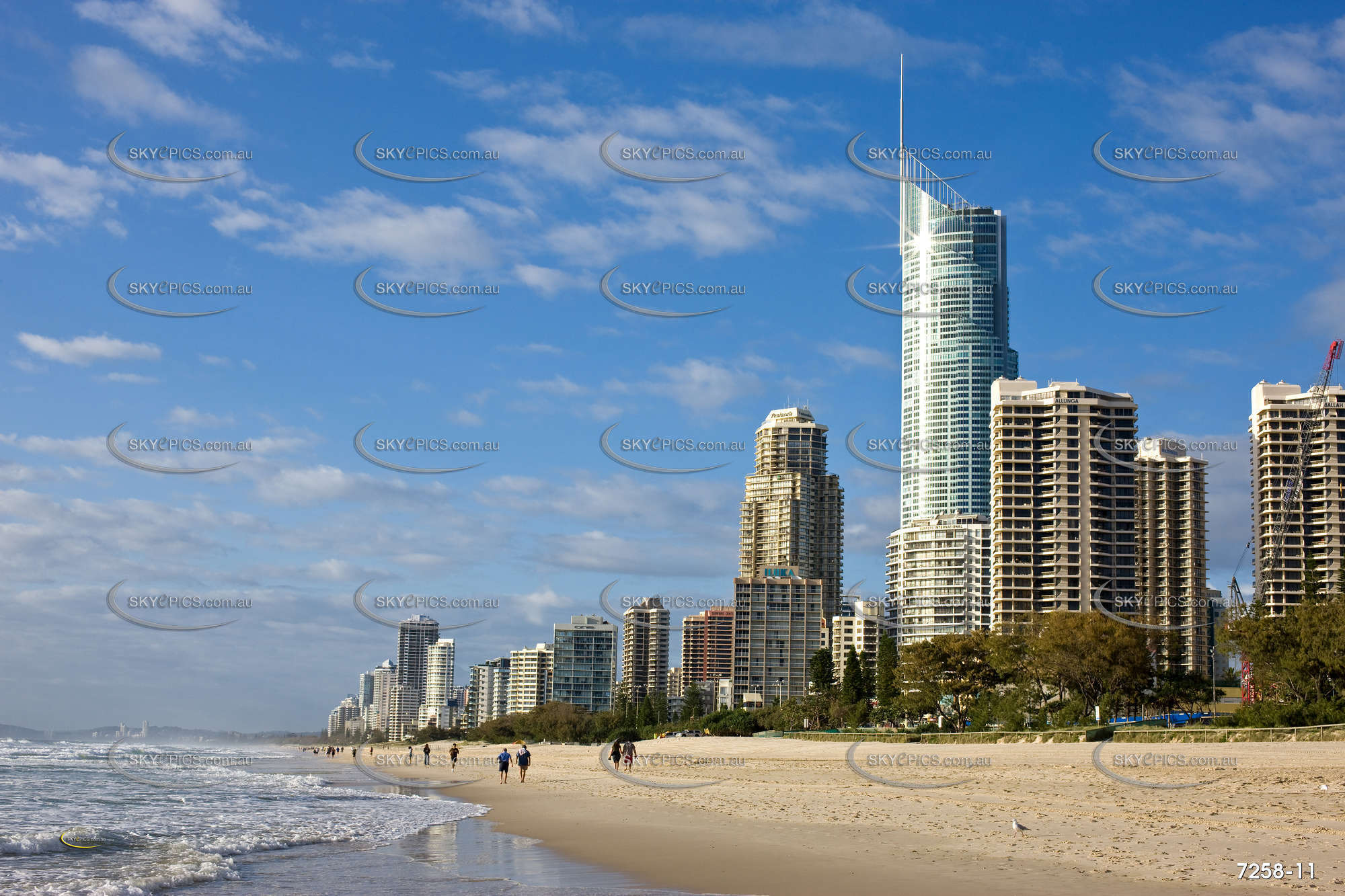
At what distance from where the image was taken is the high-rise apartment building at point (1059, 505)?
133125 mm

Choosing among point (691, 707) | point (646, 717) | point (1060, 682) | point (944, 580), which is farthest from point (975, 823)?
point (944, 580)

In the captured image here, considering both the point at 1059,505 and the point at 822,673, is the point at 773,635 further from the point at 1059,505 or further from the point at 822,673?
the point at 1059,505

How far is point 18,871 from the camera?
2227 cm

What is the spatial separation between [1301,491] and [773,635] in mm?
81073

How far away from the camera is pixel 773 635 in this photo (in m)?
183

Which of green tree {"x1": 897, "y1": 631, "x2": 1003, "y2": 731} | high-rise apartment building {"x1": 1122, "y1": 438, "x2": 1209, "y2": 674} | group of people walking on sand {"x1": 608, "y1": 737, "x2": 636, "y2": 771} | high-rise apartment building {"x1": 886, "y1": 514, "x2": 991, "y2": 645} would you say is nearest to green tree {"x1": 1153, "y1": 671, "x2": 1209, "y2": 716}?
green tree {"x1": 897, "y1": 631, "x2": 1003, "y2": 731}

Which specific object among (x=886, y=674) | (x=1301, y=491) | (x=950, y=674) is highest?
(x=1301, y=491)

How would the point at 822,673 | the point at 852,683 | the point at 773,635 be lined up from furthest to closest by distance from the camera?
the point at 773,635 < the point at 822,673 < the point at 852,683

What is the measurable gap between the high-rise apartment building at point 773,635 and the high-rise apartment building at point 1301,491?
223ft

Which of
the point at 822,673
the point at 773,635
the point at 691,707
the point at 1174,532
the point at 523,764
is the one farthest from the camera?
the point at 773,635

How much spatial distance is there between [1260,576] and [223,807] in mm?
143489

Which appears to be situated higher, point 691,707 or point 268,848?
point 268,848

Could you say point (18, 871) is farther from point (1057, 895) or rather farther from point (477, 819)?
point (1057, 895)

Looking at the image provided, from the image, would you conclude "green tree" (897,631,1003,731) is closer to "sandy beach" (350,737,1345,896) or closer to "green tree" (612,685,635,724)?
"sandy beach" (350,737,1345,896)
